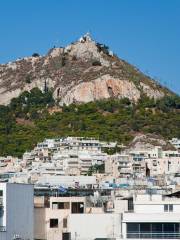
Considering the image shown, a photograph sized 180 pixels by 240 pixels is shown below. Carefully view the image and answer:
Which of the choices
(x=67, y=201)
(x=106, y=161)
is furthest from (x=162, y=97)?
(x=67, y=201)

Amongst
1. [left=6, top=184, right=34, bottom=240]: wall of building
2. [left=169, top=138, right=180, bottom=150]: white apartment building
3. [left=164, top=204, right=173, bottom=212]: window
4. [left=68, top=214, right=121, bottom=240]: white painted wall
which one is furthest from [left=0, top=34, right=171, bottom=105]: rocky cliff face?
[left=164, top=204, right=173, bottom=212]: window

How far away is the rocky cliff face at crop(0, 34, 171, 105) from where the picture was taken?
606 ft

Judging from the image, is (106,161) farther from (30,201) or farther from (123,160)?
(30,201)

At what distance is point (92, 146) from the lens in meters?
164

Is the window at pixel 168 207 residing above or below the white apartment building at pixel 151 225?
above

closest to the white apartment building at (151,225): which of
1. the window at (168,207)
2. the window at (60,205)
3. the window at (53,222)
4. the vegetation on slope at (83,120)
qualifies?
the window at (168,207)

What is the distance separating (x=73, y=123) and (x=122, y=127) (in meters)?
8.12

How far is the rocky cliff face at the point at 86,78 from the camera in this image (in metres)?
185

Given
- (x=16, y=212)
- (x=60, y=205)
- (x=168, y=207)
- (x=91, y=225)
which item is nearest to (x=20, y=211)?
(x=16, y=212)

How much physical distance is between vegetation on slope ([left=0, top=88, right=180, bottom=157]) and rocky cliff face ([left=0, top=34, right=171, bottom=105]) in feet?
5.81

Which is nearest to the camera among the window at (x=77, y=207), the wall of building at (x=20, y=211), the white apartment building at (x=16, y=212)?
the white apartment building at (x=16, y=212)

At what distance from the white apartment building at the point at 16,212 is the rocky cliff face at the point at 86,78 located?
138781 mm

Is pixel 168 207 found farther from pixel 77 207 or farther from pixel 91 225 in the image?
pixel 77 207

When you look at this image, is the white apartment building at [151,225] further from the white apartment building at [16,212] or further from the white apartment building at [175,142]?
the white apartment building at [175,142]
